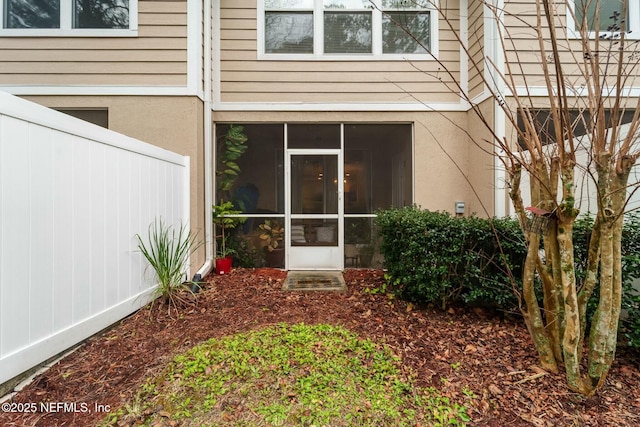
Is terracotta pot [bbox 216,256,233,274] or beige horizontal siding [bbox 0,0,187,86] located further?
terracotta pot [bbox 216,256,233,274]

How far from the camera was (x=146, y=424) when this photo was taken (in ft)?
5.74

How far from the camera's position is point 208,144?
477 cm

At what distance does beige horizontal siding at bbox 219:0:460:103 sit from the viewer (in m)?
4.89

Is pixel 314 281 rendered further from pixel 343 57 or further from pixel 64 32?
pixel 64 32

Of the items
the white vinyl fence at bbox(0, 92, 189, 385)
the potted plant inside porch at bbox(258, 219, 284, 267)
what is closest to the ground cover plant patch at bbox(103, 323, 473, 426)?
the white vinyl fence at bbox(0, 92, 189, 385)

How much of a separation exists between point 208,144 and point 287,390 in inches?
153

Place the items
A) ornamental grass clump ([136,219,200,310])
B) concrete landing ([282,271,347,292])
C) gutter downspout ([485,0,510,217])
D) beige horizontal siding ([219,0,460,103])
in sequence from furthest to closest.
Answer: beige horizontal siding ([219,0,460,103])
gutter downspout ([485,0,510,217])
concrete landing ([282,271,347,292])
ornamental grass clump ([136,219,200,310])

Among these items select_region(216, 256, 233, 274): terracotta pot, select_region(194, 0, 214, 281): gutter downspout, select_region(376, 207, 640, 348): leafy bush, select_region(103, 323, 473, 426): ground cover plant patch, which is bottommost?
select_region(103, 323, 473, 426): ground cover plant patch

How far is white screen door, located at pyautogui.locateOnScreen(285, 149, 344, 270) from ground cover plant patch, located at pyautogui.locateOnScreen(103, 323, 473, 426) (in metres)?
2.59

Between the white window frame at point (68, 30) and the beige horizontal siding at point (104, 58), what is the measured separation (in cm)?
5

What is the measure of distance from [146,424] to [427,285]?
262 cm

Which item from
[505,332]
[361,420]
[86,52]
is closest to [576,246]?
[505,332]

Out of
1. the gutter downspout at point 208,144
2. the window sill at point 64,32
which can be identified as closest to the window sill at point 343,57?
the gutter downspout at point 208,144

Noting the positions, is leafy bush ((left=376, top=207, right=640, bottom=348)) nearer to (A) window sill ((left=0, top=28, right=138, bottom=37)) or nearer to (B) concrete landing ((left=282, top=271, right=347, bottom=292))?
(B) concrete landing ((left=282, top=271, right=347, bottom=292))
